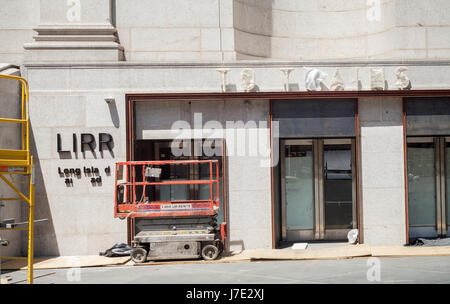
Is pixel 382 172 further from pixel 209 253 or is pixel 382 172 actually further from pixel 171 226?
pixel 171 226

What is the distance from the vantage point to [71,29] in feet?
56.0

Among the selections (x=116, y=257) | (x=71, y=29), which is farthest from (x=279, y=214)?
(x=71, y=29)

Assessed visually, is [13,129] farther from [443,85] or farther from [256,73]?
[443,85]

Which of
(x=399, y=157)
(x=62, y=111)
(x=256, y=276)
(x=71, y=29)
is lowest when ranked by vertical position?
(x=256, y=276)

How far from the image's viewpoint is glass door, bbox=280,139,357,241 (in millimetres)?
18438

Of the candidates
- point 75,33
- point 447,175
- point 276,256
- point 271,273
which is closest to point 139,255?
point 276,256

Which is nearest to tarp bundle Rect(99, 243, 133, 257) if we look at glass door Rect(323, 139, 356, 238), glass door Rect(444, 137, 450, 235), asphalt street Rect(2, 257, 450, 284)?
asphalt street Rect(2, 257, 450, 284)

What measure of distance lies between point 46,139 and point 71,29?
3.26 m

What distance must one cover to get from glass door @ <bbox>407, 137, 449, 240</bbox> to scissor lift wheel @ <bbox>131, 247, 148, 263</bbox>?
8.08 m

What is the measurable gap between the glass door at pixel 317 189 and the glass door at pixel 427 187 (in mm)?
1738

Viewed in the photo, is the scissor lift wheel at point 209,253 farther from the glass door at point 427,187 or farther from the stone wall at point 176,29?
the glass door at point 427,187

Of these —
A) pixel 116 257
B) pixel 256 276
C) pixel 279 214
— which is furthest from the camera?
pixel 279 214

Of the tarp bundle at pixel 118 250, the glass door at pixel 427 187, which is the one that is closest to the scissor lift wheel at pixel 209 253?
the tarp bundle at pixel 118 250

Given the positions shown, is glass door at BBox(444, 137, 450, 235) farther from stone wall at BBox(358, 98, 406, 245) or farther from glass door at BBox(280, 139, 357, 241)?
glass door at BBox(280, 139, 357, 241)
